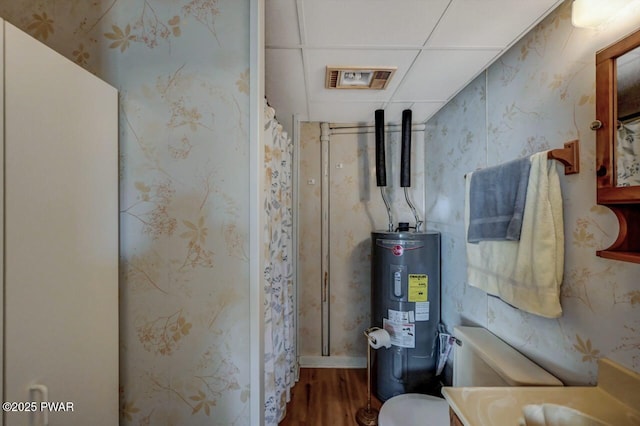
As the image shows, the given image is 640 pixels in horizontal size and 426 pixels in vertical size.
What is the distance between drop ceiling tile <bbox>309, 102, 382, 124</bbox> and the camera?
76.2 inches

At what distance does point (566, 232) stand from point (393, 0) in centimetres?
110

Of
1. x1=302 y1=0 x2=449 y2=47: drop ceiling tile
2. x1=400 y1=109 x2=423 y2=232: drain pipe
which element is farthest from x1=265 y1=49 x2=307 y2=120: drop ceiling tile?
x1=400 y1=109 x2=423 y2=232: drain pipe

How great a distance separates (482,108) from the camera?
1553mm

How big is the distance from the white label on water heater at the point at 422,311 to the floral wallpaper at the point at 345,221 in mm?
578

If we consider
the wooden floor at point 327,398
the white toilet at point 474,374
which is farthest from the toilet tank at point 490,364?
the wooden floor at point 327,398

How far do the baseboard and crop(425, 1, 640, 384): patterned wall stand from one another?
113cm

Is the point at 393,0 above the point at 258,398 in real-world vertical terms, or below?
above

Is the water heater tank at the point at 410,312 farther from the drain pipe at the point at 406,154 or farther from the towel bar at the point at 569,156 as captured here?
the towel bar at the point at 569,156

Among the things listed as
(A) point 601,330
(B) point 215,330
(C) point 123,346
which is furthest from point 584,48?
(C) point 123,346

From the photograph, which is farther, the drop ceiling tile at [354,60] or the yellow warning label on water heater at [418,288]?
the yellow warning label on water heater at [418,288]

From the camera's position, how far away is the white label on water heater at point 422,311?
1.82 meters

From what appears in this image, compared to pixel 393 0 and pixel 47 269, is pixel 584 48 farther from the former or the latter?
pixel 47 269

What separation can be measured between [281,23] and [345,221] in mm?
1585

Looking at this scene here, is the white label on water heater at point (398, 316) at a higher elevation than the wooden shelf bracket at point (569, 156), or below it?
below
